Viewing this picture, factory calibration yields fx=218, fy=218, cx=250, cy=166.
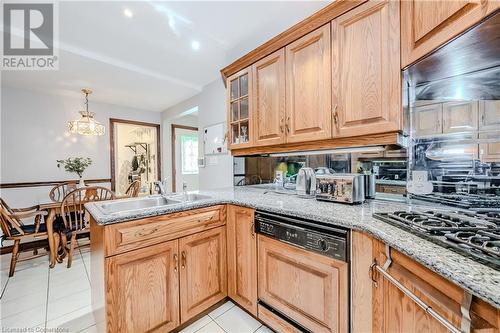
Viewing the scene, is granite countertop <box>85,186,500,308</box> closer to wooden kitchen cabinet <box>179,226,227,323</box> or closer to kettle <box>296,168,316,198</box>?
kettle <box>296,168,316,198</box>

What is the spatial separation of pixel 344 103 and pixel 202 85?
2.53 metres

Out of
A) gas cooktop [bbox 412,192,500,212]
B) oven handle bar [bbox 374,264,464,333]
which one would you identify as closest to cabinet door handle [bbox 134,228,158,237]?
oven handle bar [bbox 374,264,464,333]

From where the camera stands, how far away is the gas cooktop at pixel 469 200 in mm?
1108

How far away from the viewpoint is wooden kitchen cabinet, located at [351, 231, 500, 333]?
59 centimetres

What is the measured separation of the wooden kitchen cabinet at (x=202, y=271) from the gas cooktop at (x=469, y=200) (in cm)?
142

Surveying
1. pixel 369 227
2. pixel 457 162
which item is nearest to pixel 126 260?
pixel 369 227

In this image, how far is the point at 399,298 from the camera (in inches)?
32.3

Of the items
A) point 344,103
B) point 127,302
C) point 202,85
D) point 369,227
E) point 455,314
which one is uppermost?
point 202,85

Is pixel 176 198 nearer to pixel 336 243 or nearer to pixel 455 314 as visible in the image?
pixel 336 243

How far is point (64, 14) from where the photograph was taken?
5.85 feet

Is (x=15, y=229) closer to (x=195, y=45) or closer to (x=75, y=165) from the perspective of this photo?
(x=75, y=165)

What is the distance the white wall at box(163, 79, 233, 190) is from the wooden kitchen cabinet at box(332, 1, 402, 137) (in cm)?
159

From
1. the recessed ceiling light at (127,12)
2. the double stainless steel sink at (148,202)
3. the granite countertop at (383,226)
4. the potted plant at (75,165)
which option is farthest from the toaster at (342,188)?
the potted plant at (75,165)

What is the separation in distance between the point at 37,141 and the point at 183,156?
2.49 meters
